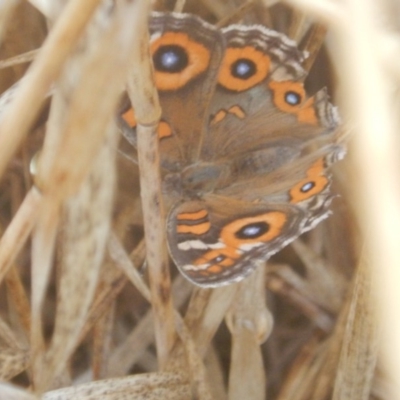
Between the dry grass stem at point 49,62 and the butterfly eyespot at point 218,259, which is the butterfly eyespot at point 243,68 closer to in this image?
the butterfly eyespot at point 218,259

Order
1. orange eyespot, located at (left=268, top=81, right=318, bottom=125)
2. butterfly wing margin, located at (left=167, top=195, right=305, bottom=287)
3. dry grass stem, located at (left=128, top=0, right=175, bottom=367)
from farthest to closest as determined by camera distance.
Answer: orange eyespot, located at (left=268, top=81, right=318, bottom=125) < butterfly wing margin, located at (left=167, top=195, right=305, bottom=287) < dry grass stem, located at (left=128, top=0, right=175, bottom=367)

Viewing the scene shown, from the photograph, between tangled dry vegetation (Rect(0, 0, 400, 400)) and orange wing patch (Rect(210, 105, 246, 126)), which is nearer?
tangled dry vegetation (Rect(0, 0, 400, 400))

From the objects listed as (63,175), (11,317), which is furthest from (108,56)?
(11,317)

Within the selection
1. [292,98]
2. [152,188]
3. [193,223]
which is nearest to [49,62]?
[152,188]

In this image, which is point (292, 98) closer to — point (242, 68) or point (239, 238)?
point (242, 68)

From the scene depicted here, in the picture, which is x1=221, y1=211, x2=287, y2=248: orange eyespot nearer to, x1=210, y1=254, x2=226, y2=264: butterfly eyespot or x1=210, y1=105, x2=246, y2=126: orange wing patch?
x1=210, y1=254, x2=226, y2=264: butterfly eyespot

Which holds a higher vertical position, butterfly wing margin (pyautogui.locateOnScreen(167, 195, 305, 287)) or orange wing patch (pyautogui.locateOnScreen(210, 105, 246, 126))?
orange wing patch (pyautogui.locateOnScreen(210, 105, 246, 126))

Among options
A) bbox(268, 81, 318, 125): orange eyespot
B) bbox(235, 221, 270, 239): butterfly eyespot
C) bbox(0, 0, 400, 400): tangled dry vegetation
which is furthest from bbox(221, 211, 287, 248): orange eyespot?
bbox(268, 81, 318, 125): orange eyespot
